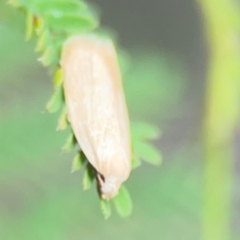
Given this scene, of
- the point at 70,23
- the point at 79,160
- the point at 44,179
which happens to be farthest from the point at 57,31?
the point at 44,179

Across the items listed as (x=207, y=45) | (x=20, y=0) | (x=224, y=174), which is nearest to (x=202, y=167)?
(x=224, y=174)

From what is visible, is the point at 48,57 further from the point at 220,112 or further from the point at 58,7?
the point at 220,112

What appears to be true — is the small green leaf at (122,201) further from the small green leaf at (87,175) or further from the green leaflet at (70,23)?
the green leaflet at (70,23)

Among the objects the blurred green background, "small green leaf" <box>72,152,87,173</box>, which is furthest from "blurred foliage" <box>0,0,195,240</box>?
"small green leaf" <box>72,152,87,173</box>

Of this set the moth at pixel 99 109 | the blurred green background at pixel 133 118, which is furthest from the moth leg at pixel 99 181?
the blurred green background at pixel 133 118

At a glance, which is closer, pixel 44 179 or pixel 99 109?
pixel 99 109

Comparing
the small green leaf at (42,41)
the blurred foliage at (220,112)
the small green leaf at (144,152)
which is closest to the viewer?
the small green leaf at (42,41)

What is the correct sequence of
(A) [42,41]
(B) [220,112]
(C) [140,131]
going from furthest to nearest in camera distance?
(B) [220,112] → (C) [140,131] → (A) [42,41]

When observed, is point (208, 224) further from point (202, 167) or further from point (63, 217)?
point (63, 217)
